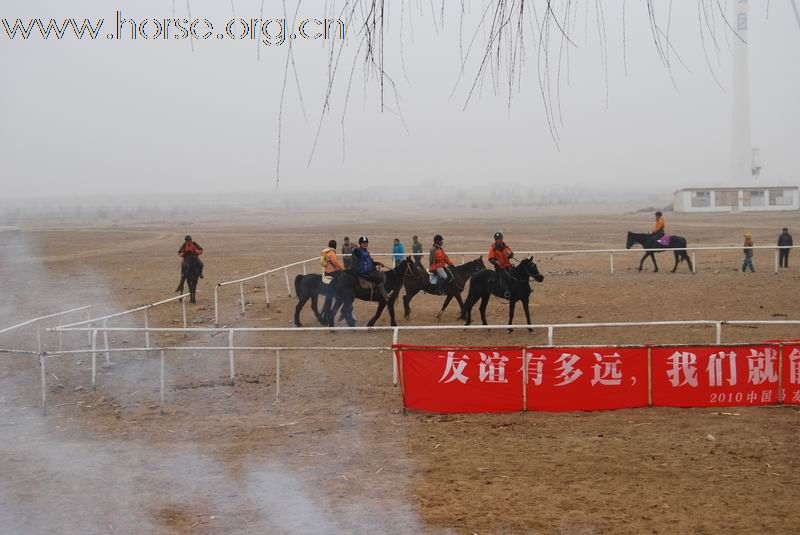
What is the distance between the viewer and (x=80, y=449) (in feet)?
32.0

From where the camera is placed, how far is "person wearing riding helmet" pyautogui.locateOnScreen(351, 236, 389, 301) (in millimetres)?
16531

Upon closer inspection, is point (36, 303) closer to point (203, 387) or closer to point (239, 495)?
point (203, 387)

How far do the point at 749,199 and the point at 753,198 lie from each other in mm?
353

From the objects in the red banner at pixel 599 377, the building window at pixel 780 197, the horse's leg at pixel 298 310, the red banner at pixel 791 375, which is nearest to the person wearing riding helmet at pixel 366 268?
the horse's leg at pixel 298 310

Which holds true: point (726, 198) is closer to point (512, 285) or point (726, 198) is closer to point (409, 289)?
point (409, 289)

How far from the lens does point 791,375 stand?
10523 mm

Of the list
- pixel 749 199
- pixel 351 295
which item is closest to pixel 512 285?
pixel 351 295

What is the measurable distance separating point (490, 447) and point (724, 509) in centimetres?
274

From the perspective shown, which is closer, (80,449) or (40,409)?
(80,449)

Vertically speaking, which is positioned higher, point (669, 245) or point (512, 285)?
point (669, 245)

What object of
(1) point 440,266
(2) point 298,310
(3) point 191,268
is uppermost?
(1) point 440,266

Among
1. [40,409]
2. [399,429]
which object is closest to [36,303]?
[40,409]

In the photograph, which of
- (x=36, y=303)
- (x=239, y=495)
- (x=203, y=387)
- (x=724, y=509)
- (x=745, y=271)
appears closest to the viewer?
(x=724, y=509)

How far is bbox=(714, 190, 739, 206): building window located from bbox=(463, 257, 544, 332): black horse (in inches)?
2138
